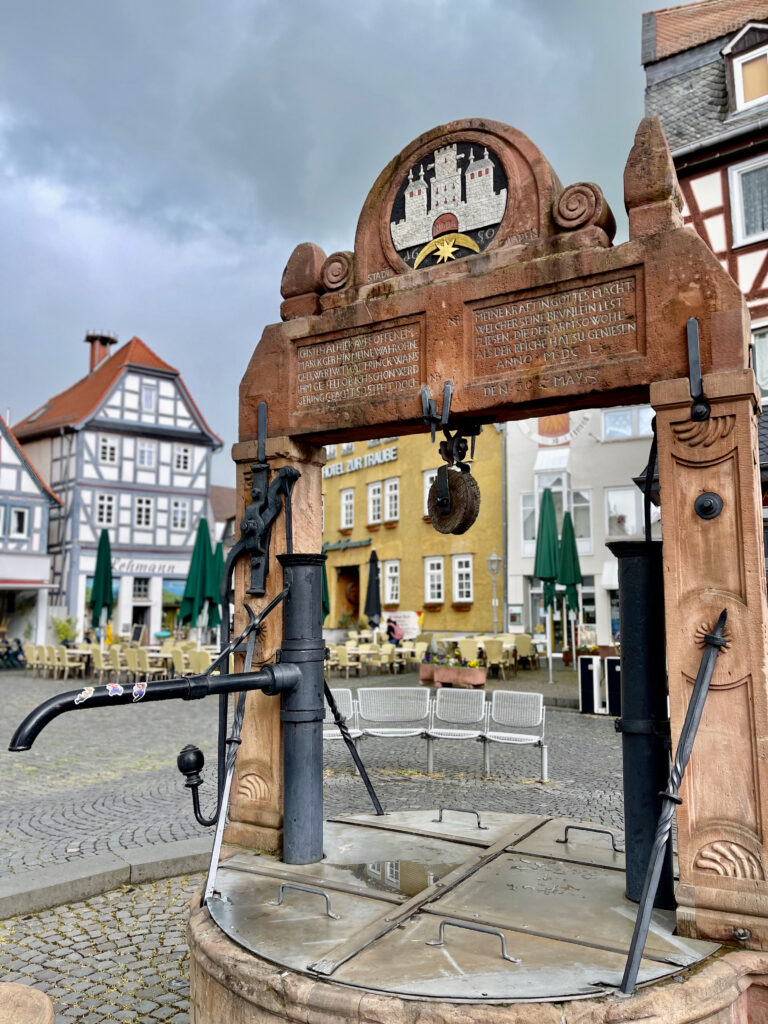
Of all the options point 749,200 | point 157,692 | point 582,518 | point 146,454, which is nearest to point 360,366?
point 157,692

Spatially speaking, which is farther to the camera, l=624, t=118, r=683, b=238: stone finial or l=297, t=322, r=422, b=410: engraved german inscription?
l=297, t=322, r=422, b=410: engraved german inscription

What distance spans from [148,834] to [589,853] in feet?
11.9

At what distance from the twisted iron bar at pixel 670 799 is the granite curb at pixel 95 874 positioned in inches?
137

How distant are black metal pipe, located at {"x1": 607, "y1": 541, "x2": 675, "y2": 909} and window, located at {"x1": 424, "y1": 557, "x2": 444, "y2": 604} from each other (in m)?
25.4

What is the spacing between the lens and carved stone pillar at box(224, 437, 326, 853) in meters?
4.52

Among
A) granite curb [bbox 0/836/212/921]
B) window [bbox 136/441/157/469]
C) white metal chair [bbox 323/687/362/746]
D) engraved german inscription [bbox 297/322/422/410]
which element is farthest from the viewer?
window [bbox 136/441/157/469]

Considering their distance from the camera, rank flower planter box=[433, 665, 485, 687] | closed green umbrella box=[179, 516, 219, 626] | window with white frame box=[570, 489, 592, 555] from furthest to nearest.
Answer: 1. window with white frame box=[570, 489, 592, 555]
2. closed green umbrella box=[179, 516, 219, 626]
3. flower planter box=[433, 665, 485, 687]

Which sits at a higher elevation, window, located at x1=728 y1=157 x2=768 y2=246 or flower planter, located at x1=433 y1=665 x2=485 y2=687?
window, located at x1=728 y1=157 x2=768 y2=246

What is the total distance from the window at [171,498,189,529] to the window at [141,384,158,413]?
3.62m

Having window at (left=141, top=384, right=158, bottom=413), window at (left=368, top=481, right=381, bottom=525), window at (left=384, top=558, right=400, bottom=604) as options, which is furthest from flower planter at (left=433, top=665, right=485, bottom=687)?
window at (left=141, top=384, right=158, bottom=413)

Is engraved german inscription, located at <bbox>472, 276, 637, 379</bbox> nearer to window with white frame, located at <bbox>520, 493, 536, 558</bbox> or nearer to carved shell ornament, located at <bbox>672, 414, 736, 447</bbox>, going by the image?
carved shell ornament, located at <bbox>672, 414, 736, 447</bbox>

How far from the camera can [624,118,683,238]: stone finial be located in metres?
3.75

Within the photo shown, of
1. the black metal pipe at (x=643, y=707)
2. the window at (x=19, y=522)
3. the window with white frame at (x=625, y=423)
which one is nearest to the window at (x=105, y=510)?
the window at (x=19, y=522)

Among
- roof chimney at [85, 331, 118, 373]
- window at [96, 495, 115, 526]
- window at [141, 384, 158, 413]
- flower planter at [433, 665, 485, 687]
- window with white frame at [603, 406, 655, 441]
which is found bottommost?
flower planter at [433, 665, 485, 687]
